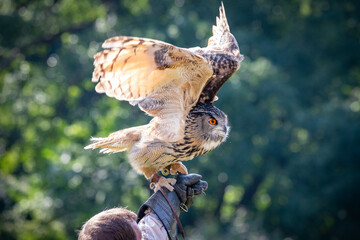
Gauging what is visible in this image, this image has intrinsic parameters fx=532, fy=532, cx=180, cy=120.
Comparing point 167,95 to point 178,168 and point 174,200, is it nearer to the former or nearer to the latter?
point 178,168

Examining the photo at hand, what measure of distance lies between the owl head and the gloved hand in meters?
0.36

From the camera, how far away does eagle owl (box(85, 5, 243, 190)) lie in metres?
3.32

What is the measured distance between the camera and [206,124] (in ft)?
12.1

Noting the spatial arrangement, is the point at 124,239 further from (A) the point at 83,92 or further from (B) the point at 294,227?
(A) the point at 83,92

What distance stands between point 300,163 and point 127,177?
3.75 metres

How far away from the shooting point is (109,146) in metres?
3.81

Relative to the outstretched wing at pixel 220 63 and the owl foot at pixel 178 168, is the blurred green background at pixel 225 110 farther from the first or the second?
the outstretched wing at pixel 220 63

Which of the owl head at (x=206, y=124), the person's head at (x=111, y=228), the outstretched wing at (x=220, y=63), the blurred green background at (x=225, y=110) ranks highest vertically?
the blurred green background at (x=225, y=110)

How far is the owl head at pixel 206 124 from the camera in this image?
12.1 feet

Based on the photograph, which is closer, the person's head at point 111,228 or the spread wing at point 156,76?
the person's head at point 111,228

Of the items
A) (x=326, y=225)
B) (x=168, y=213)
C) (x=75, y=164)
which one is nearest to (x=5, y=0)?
(x=75, y=164)

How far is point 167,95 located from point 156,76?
0.18m

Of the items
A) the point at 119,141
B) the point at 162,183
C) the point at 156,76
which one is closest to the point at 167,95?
the point at 156,76

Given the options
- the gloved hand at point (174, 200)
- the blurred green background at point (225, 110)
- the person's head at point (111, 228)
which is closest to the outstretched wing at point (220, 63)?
the gloved hand at point (174, 200)
